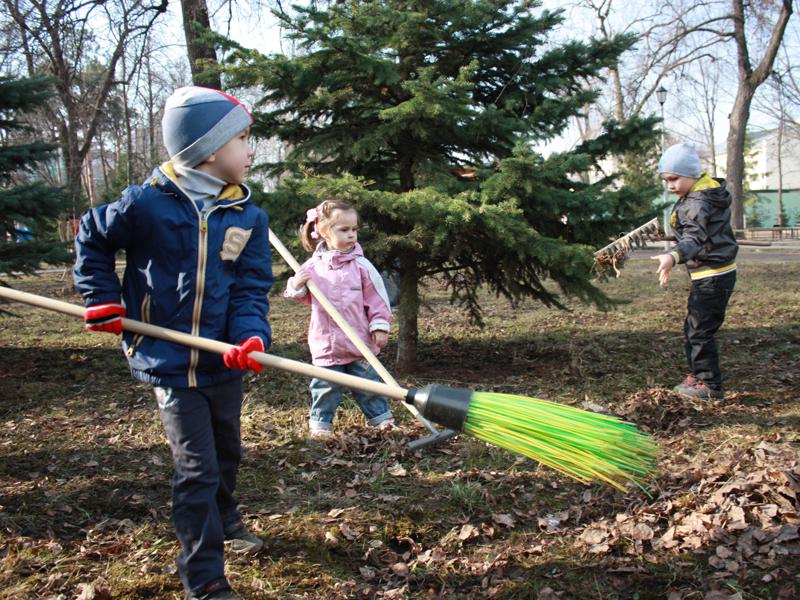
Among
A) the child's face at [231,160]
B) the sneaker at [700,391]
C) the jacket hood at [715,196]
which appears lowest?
the sneaker at [700,391]

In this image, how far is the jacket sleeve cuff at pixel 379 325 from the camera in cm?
483

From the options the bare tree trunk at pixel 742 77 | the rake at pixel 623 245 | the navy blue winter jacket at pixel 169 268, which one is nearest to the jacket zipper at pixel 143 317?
the navy blue winter jacket at pixel 169 268

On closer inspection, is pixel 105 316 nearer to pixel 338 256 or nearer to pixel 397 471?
pixel 397 471

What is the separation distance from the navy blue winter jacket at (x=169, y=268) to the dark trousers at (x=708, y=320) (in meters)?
3.72

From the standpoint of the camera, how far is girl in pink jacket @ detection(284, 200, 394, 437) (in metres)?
4.83

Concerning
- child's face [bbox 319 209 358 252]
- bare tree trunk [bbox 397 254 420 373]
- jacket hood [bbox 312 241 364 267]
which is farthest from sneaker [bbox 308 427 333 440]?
bare tree trunk [bbox 397 254 420 373]

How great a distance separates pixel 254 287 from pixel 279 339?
18.5 feet

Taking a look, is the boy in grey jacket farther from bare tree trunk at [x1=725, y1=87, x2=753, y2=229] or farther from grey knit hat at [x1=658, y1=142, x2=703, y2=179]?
bare tree trunk at [x1=725, y1=87, x2=753, y2=229]

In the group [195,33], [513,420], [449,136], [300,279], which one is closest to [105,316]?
[513,420]

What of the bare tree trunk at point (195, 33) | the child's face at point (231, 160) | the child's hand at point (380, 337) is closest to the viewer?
the child's face at point (231, 160)

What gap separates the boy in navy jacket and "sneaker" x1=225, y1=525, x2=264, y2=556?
41cm

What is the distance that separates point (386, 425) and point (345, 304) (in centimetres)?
90

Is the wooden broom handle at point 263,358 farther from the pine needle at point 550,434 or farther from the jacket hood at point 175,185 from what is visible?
the jacket hood at point 175,185

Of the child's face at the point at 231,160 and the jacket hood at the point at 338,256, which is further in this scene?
the jacket hood at the point at 338,256
